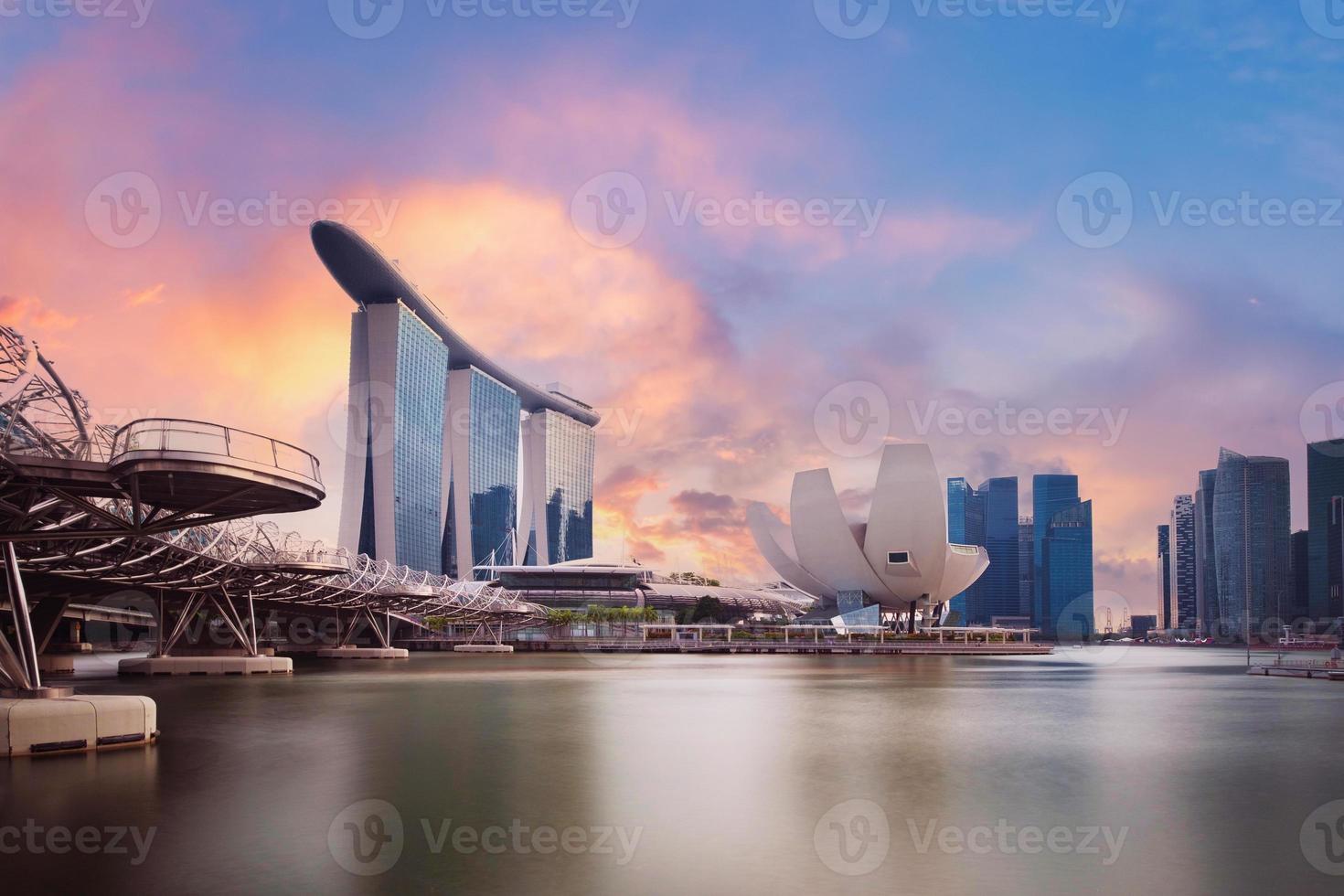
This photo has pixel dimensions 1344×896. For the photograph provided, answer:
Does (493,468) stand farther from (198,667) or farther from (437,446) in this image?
(198,667)

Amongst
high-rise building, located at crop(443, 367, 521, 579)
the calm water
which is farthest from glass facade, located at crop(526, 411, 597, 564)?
the calm water

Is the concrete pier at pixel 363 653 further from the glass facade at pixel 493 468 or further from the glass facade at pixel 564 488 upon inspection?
the glass facade at pixel 564 488

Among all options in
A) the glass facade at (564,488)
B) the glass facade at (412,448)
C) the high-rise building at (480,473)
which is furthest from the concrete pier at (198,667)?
the glass facade at (564,488)

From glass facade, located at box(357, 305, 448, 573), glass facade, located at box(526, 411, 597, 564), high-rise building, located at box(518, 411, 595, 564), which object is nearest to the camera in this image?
glass facade, located at box(357, 305, 448, 573)

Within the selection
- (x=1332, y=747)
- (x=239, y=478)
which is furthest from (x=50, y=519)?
(x=1332, y=747)

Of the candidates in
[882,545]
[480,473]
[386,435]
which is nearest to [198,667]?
[882,545]

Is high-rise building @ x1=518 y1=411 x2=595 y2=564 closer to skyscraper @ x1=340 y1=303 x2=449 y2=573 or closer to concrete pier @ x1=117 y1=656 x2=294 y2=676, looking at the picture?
skyscraper @ x1=340 y1=303 x2=449 y2=573

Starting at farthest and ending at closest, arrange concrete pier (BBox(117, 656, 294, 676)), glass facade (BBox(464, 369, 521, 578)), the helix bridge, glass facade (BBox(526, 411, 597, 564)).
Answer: glass facade (BBox(526, 411, 597, 564))
glass facade (BBox(464, 369, 521, 578))
concrete pier (BBox(117, 656, 294, 676))
the helix bridge
